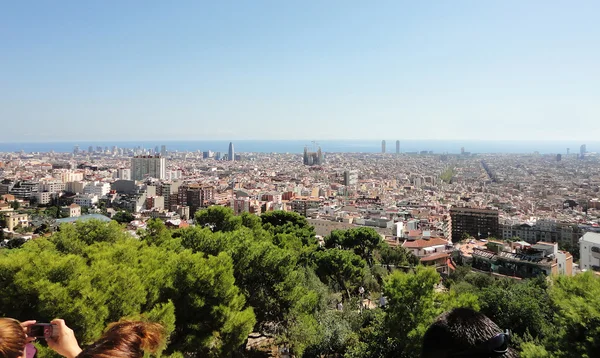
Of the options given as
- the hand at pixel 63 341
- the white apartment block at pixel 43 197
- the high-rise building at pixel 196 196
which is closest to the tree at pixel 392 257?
the hand at pixel 63 341

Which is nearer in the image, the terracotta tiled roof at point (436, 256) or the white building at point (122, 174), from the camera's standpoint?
the terracotta tiled roof at point (436, 256)

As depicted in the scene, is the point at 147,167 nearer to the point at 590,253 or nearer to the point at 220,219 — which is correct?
the point at 220,219

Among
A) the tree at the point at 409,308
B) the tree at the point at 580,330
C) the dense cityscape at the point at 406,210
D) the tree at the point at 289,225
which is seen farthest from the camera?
the dense cityscape at the point at 406,210

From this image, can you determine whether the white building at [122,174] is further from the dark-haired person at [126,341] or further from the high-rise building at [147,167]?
the dark-haired person at [126,341]

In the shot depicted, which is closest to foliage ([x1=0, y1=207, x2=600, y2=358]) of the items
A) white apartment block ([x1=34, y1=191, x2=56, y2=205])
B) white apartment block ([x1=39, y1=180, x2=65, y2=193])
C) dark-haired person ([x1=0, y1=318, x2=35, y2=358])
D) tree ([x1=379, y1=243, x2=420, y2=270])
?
dark-haired person ([x1=0, y1=318, x2=35, y2=358])

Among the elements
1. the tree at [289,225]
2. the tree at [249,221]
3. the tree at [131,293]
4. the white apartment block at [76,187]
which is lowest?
the white apartment block at [76,187]

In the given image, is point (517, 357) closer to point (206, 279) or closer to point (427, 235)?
point (206, 279)

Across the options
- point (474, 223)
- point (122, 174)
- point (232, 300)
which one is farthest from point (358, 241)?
point (122, 174)

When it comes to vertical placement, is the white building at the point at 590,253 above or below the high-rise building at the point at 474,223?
above

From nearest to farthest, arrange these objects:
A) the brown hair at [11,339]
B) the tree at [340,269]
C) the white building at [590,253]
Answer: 1. the brown hair at [11,339]
2. the tree at [340,269]
3. the white building at [590,253]
